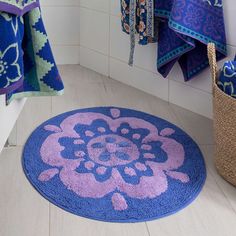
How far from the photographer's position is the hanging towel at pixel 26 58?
87 cm

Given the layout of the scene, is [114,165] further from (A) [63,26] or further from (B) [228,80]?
(A) [63,26]

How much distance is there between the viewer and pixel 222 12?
→ 140cm

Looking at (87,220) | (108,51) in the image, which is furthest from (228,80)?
(108,51)

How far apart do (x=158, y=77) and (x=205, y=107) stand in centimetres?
30

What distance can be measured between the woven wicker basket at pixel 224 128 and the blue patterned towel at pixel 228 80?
15 mm

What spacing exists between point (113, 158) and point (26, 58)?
464mm

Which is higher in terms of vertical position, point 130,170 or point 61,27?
point 61,27

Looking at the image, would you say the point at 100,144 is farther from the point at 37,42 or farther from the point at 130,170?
the point at 37,42

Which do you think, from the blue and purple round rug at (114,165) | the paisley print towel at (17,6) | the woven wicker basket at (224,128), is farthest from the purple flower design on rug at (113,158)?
the paisley print towel at (17,6)

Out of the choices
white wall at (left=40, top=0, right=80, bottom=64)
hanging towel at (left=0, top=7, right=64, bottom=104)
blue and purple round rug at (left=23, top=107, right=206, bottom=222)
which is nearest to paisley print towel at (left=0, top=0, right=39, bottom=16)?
hanging towel at (left=0, top=7, right=64, bottom=104)

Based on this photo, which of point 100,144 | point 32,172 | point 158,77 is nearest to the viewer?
point 32,172

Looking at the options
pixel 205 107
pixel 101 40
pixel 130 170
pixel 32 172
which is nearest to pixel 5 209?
pixel 32 172

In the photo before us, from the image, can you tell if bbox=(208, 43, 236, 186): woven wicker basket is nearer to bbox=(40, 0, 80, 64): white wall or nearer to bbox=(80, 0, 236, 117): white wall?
bbox=(80, 0, 236, 117): white wall

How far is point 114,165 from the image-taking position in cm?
126
